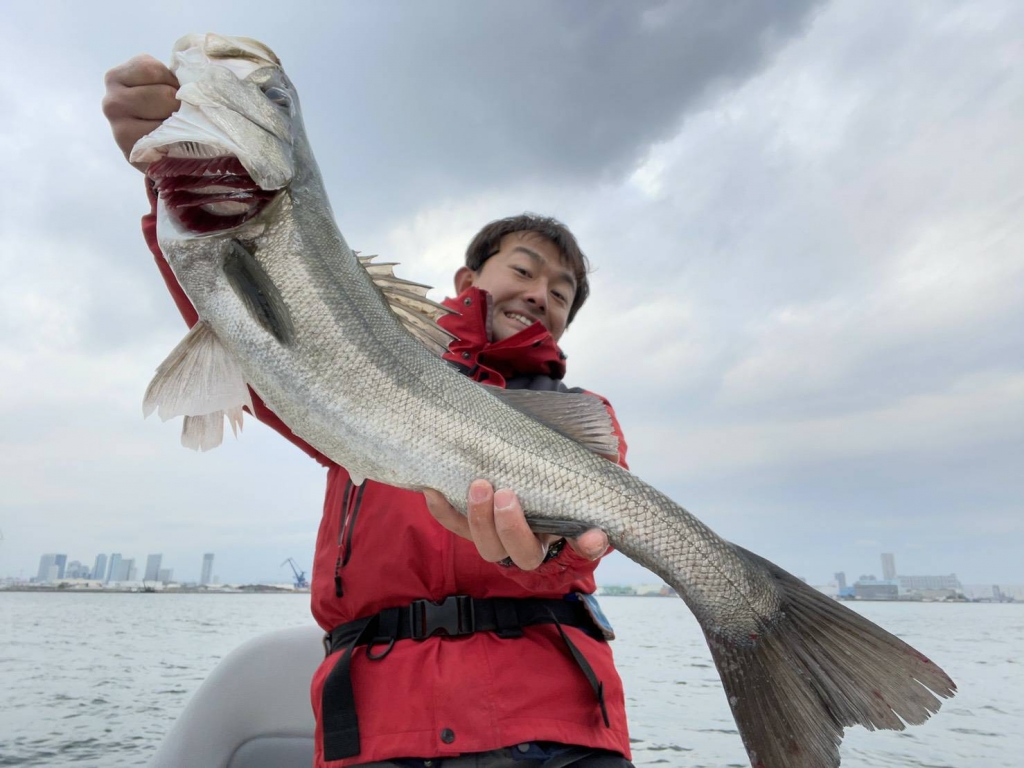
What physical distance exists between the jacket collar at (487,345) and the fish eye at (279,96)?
4.84 ft

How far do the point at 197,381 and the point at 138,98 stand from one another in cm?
116

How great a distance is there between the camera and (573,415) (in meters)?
2.61

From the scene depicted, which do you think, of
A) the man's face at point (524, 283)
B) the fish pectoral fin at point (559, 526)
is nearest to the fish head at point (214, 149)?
the fish pectoral fin at point (559, 526)

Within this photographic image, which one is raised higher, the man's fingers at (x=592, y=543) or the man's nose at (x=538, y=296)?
the man's nose at (x=538, y=296)

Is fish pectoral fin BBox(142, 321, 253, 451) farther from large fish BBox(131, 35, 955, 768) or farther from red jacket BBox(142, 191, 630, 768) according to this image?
red jacket BBox(142, 191, 630, 768)

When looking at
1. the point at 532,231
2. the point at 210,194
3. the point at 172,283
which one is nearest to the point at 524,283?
the point at 532,231

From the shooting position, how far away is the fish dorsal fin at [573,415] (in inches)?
101

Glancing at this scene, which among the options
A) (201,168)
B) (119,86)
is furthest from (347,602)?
(119,86)

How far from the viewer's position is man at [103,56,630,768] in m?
→ 2.47

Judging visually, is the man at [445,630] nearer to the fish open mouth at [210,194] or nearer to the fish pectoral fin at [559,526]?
the fish pectoral fin at [559,526]

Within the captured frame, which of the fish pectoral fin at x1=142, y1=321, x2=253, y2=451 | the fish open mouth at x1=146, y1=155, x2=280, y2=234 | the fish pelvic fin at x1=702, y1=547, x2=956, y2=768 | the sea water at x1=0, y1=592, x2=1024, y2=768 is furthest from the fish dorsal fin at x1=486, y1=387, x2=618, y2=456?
the sea water at x1=0, y1=592, x2=1024, y2=768

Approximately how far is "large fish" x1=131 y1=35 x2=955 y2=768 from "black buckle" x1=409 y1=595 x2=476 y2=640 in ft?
2.28

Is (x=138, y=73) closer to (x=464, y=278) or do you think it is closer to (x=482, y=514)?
(x=482, y=514)

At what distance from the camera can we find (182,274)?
2.34m
